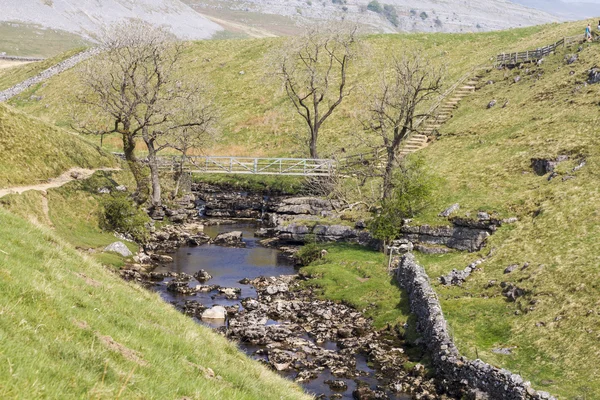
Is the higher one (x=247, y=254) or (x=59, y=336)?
(x=59, y=336)

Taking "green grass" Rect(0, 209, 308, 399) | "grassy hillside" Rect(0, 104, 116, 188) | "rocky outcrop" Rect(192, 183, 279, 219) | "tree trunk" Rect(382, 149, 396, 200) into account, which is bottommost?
"rocky outcrop" Rect(192, 183, 279, 219)

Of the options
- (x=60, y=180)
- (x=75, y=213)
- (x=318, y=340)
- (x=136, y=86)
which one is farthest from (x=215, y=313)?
(x=136, y=86)

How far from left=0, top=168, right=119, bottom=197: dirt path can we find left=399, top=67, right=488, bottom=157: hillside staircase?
31637 millimetres

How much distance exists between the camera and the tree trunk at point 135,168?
174ft

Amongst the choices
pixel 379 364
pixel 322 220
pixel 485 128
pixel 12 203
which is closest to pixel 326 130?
pixel 485 128

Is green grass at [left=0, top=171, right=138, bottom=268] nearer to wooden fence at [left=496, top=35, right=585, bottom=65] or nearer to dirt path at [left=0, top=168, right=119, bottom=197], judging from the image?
dirt path at [left=0, top=168, right=119, bottom=197]

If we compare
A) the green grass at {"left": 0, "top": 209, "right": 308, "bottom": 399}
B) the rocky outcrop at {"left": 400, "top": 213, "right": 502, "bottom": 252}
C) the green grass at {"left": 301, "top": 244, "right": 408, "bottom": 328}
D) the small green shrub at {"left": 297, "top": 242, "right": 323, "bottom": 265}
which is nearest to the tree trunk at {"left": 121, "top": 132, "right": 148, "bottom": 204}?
the small green shrub at {"left": 297, "top": 242, "right": 323, "bottom": 265}

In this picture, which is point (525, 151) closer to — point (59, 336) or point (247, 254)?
point (247, 254)

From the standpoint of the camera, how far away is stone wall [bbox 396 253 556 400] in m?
21.8

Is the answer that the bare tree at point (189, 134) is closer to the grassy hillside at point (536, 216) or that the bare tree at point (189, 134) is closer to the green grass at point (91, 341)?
the grassy hillside at point (536, 216)

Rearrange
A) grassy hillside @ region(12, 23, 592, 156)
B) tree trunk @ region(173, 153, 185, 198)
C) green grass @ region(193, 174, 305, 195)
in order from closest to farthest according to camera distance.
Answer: tree trunk @ region(173, 153, 185, 198)
green grass @ region(193, 174, 305, 195)
grassy hillside @ region(12, 23, 592, 156)

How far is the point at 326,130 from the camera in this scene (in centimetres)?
8625

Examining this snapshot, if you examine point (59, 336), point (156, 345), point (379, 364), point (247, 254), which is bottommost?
point (247, 254)

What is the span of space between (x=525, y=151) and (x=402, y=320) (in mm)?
25846
